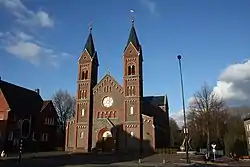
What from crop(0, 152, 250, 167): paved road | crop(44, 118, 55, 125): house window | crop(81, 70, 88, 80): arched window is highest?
crop(81, 70, 88, 80): arched window

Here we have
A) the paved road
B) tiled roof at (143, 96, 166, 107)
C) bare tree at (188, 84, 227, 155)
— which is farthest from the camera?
tiled roof at (143, 96, 166, 107)

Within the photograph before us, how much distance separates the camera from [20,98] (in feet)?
204

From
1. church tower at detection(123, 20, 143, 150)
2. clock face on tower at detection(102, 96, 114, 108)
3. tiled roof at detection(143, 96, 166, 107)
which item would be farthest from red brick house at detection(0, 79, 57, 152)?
tiled roof at detection(143, 96, 166, 107)

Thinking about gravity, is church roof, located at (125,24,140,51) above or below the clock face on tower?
above

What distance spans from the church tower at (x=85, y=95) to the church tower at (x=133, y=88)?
816 cm

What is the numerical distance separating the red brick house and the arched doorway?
15093mm

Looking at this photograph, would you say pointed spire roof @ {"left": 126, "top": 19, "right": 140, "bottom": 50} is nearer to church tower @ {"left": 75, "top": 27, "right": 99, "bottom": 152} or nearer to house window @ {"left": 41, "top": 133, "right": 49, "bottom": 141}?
church tower @ {"left": 75, "top": 27, "right": 99, "bottom": 152}

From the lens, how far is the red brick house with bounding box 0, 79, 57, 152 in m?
55.5

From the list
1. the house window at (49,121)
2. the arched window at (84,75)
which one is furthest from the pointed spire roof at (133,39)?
the house window at (49,121)

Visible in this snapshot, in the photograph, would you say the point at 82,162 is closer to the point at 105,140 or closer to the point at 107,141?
the point at 107,141

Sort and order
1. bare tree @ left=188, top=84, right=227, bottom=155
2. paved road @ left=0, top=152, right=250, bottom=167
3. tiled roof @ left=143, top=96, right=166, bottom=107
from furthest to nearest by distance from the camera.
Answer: tiled roof @ left=143, top=96, right=166, bottom=107 < bare tree @ left=188, top=84, right=227, bottom=155 < paved road @ left=0, top=152, right=250, bottom=167

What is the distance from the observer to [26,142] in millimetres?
60250

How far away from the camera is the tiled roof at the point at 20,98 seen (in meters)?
58.4

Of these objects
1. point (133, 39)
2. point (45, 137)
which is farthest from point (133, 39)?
point (45, 137)
